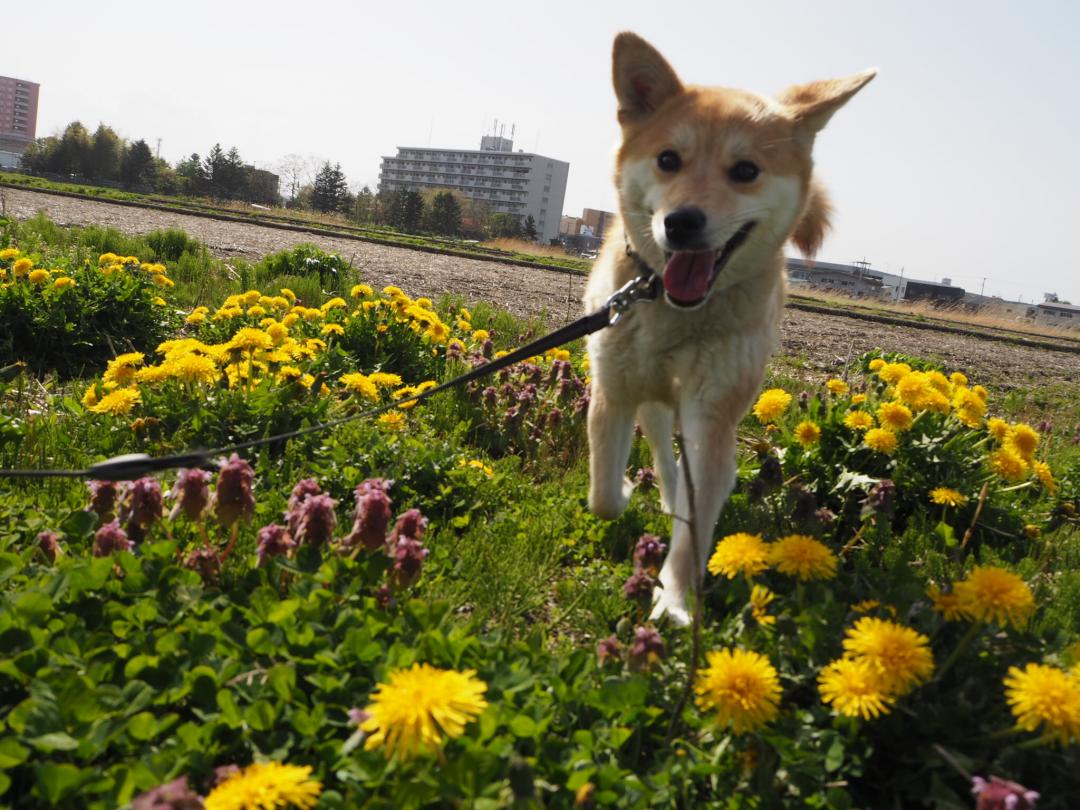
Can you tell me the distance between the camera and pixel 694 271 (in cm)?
298

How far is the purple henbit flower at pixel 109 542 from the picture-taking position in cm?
211

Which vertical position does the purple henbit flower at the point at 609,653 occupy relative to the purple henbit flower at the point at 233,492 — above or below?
below

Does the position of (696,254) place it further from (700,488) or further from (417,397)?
(417,397)

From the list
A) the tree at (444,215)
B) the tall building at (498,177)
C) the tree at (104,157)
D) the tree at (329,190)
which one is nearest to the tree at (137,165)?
the tree at (104,157)

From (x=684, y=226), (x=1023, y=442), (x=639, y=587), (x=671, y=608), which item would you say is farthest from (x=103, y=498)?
(x=1023, y=442)

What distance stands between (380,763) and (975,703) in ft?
4.40

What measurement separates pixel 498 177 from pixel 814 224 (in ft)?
530

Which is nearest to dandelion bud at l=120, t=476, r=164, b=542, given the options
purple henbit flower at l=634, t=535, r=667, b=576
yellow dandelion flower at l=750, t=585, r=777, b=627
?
purple henbit flower at l=634, t=535, r=667, b=576

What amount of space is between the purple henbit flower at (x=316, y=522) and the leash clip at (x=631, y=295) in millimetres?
1274

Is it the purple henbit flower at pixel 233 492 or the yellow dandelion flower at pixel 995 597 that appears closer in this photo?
the yellow dandelion flower at pixel 995 597

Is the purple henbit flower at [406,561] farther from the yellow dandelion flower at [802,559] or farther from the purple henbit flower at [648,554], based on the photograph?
the yellow dandelion flower at [802,559]

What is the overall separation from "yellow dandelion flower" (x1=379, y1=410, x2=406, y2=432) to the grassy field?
1 cm

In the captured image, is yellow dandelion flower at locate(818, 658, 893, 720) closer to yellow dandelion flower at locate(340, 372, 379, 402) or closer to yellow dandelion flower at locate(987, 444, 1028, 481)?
yellow dandelion flower at locate(987, 444, 1028, 481)

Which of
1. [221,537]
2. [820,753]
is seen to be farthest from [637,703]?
[221,537]
